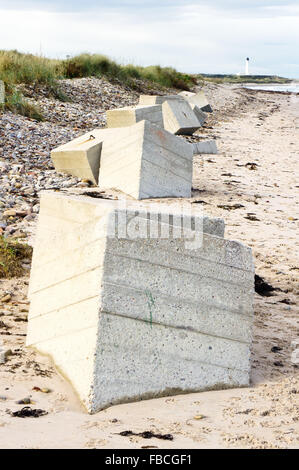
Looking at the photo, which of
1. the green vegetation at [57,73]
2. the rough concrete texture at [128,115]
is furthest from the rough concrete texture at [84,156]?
the green vegetation at [57,73]

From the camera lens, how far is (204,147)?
43.2ft

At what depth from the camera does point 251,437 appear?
3107mm

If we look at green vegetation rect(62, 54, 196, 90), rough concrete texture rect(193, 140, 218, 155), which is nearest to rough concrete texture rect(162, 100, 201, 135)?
rough concrete texture rect(193, 140, 218, 155)

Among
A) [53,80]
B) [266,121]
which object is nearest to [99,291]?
[53,80]

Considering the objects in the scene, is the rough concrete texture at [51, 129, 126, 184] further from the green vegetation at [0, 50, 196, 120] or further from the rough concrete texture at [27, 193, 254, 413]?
the rough concrete texture at [27, 193, 254, 413]

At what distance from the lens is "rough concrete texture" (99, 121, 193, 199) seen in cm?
843

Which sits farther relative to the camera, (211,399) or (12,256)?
(12,256)

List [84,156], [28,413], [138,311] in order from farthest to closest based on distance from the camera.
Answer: [84,156] → [138,311] → [28,413]

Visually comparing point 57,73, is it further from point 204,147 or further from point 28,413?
point 28,413

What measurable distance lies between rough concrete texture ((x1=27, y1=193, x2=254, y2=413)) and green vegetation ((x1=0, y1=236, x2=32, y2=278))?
161 cm

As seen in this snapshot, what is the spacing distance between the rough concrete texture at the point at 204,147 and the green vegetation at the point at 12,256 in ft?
23.6

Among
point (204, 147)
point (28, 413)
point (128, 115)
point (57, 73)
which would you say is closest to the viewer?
point (28, 413)

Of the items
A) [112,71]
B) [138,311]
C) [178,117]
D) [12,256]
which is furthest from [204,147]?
[112,71]

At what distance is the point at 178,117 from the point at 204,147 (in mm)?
1497
